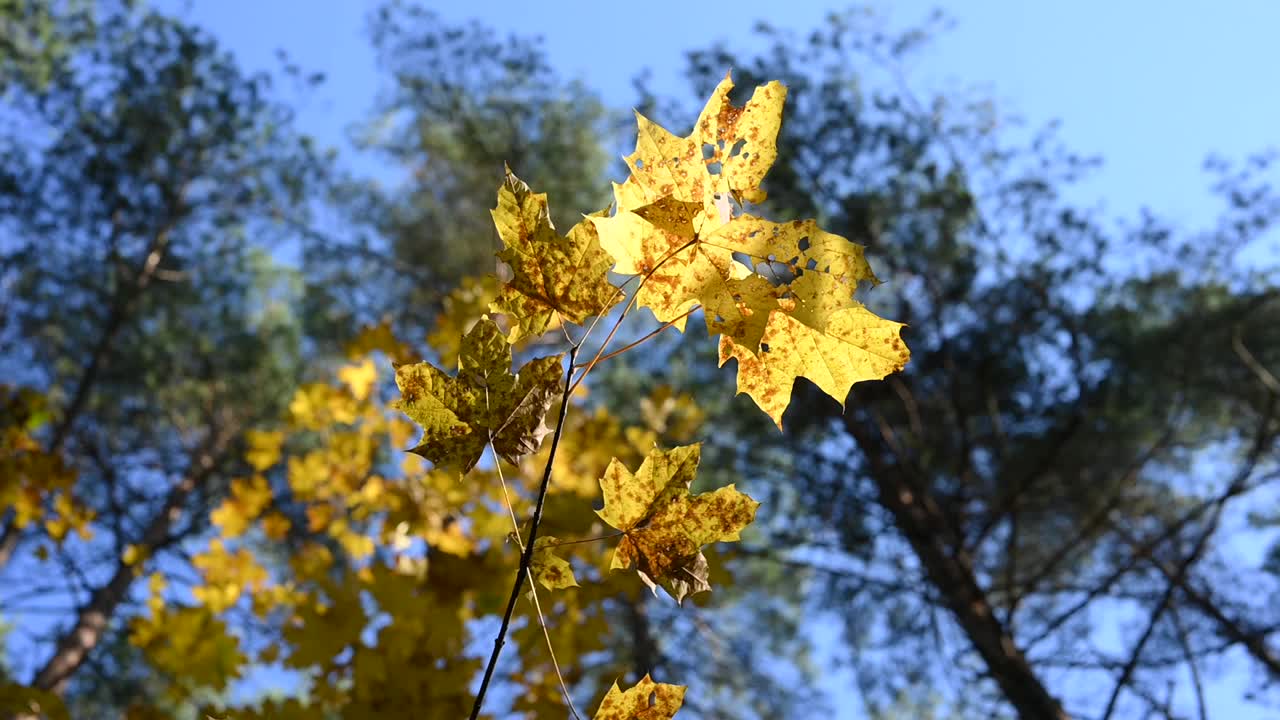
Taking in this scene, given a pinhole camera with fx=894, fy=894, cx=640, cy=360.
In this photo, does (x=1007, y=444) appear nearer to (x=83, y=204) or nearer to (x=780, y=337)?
(x=780, y=337)

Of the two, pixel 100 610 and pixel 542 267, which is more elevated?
pixel 100 610

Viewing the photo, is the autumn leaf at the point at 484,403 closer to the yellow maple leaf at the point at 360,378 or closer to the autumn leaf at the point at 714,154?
the autumn leaf at the point at 714,154

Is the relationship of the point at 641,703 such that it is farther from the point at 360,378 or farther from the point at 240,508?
the point at 240,508

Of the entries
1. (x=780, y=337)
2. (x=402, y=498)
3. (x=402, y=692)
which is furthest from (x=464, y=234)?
(x=780, y=337)

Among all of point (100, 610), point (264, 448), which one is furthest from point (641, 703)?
point (100, 610)

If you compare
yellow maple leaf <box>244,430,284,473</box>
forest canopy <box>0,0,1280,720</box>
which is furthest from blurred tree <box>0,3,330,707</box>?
yellow maple leaf <box>244,430,284,473</box>

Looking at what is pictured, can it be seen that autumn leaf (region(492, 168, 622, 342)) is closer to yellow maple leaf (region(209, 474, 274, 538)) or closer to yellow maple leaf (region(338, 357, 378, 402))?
yellow maple leaf (region(338, 357, 378, 402))
